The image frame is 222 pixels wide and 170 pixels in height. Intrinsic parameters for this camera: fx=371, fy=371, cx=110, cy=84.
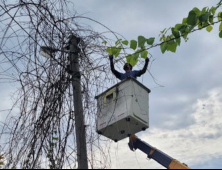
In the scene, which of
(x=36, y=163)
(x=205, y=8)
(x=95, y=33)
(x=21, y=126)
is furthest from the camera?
(x=95, y=33)

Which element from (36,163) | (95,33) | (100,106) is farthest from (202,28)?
(36,163)

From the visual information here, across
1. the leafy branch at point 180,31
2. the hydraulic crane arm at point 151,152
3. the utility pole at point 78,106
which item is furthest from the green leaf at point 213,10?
the hydraulic crane arm at point 151,152

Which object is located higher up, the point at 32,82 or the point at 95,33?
the point at 95,33

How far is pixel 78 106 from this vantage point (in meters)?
3.53

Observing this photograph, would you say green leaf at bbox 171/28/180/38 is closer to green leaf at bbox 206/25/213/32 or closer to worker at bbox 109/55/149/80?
green leaf at bbox 206/25/213/32

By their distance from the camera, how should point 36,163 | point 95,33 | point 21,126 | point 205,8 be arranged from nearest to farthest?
point 36,163, point 21,126, point 205,8, point 95,33


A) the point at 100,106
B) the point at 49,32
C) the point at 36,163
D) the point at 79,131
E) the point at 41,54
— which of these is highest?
the point at 49,32

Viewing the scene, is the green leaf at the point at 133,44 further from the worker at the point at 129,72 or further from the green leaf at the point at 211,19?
the green leaf at the point at 211,19

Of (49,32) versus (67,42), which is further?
(67,42)

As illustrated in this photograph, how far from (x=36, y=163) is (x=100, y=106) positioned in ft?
4.00

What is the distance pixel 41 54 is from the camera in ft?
11.4

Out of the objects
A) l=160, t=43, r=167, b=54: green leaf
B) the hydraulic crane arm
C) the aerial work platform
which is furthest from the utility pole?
the hydraulic crane arm

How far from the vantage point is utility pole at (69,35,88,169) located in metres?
3.28

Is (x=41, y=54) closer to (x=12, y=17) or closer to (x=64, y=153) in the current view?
(x=12, y=17)
